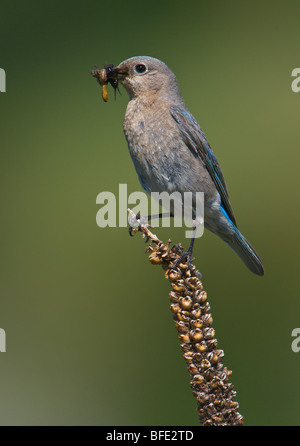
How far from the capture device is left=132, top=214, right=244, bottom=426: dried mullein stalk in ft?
7.16

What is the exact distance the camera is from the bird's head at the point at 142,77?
401cm

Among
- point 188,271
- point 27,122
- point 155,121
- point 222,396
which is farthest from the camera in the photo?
point 27,122

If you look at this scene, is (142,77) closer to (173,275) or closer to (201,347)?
(173,275)

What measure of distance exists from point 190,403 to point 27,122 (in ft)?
8.45

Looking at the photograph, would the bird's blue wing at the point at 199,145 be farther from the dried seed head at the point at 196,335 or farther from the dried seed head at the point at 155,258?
the dried seed head at the point at 196,335

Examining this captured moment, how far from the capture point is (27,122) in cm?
Answer: 530

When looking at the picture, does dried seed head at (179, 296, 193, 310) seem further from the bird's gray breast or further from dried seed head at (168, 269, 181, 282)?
the bird's gray breast

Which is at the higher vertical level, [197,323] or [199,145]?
[199,145]

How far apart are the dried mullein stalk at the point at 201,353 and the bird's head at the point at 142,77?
1799mm

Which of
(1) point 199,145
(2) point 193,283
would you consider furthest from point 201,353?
(1) point 199,145

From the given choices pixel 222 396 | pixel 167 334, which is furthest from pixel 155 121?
pixel 222 396

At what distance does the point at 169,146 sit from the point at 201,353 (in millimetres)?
1813

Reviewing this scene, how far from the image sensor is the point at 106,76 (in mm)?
3924

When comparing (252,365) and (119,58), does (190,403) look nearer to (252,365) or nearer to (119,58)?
(252,365)
